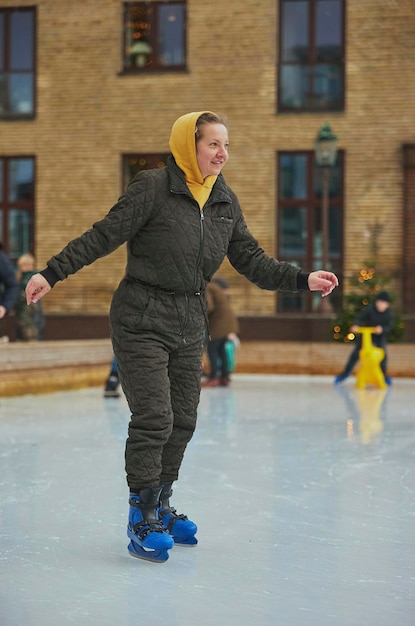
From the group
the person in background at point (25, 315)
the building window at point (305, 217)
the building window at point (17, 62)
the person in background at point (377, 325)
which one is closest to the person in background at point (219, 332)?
the person in background at point (377, 325)

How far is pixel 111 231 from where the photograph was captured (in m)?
5.10

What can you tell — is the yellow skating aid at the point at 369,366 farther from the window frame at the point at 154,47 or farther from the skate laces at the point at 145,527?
the skate laces at the point at 145,527

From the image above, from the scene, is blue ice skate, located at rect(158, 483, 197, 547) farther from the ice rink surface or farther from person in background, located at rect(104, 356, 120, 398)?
person in background, located at rect(104, 356, 120, 398)

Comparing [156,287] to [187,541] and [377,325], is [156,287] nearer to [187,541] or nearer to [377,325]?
[187,541]

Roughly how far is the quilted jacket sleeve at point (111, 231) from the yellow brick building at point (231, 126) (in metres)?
18.1

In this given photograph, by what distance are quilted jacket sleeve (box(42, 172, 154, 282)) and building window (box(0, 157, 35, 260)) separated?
21056 mm

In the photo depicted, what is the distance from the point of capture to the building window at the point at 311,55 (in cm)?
2452

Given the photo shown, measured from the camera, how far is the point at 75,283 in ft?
83.1

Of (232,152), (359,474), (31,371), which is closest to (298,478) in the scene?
(359,474)

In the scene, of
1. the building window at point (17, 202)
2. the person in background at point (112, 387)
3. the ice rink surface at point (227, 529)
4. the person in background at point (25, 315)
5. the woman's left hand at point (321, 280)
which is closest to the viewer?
the ice rink surface at point (227, 529)

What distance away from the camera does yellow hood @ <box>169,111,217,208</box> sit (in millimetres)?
5203

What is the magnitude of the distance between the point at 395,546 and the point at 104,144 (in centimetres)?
2046

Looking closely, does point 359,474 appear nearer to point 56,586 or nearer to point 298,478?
point 298,478

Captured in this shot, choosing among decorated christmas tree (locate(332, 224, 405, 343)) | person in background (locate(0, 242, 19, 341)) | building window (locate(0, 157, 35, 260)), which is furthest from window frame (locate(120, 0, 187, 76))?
person in background (locate(0, 242, 19, 341))
